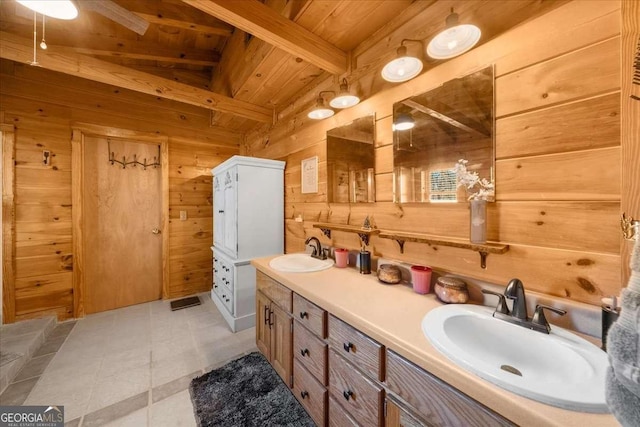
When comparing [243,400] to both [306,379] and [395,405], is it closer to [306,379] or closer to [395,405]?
[306,379]

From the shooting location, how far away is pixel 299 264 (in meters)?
1.76

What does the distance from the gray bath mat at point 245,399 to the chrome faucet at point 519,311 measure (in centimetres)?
121

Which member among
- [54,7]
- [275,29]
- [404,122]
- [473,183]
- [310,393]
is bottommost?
[310,393]

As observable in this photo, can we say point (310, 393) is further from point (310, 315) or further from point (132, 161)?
point (132, 161)

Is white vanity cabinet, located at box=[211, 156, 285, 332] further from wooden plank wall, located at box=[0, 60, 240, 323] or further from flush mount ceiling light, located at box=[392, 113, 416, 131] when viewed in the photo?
flush mount ceiling light, located at box=[392, 113, 416, 131]

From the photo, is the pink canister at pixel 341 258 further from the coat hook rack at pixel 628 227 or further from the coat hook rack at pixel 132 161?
the coat hook rack at pixel 132 161

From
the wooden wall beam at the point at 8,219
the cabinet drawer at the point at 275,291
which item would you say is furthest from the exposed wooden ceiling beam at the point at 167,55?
the cabinet drawer at the point at 275,291

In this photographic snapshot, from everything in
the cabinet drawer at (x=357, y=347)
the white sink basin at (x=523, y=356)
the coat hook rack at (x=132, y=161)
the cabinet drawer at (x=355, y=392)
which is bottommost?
the cabinet drawer at (x=355, y=392)

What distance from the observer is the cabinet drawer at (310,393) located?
1131mm

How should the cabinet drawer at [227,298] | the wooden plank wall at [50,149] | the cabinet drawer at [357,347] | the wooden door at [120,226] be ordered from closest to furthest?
the cabinet drawer at [357,347]
the wooden plank wall at [50,149]
the cabinet drawer at [227,298]
the wooden door at [120,226]

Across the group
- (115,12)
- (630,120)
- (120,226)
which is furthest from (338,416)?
(120,226)

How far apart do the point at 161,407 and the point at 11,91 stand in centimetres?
324

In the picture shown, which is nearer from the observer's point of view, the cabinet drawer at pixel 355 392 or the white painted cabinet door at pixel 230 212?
the cabinet drawer at pixel 355 392

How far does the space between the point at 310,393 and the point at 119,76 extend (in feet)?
9.17
